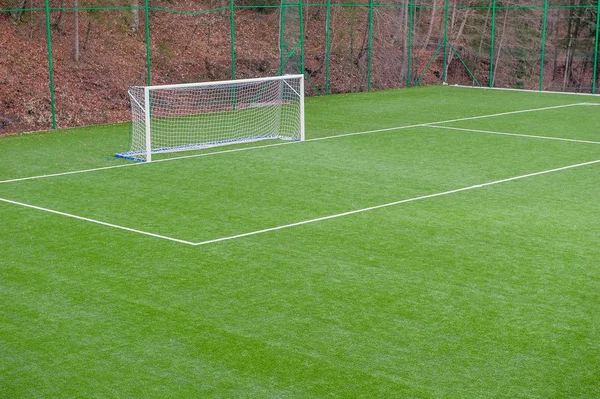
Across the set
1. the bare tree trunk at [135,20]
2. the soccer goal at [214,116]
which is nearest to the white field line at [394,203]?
the soccer goal at [214,116]

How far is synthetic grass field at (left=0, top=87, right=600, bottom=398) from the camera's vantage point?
6047 mm

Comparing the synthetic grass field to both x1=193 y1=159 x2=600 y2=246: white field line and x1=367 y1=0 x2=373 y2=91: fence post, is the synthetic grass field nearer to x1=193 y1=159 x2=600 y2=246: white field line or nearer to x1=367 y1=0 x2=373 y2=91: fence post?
x1=193 y1=159 x2=600 y2=246: white field line

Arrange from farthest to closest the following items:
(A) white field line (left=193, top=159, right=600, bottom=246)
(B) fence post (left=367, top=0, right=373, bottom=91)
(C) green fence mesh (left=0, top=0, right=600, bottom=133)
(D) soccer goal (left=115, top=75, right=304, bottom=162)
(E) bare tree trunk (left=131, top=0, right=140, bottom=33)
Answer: (E) bare tree trunk (left=131, top=0, right=140, bottom=33)
(B) fence post (left=367, top=0, right=373, bottom=91)
(C) green fence mesh (left=0, top=0, right=600, bottom=133)
(D) soccer goal (left=115, top=75, right=304, bottom=162)
(A) white field line (left=193, top=159, right=600, bottom=246)

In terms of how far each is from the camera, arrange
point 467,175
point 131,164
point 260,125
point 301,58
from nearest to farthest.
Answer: point 467,175 < point 131,164 < point 260,125 < point 301,58

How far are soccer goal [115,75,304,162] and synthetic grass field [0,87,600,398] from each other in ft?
4.34

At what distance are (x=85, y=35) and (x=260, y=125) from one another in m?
7.72

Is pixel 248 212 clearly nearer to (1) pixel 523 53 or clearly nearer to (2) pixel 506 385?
(2) pixel 506 385

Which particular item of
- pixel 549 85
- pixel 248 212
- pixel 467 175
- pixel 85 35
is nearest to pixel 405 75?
pixel 549 85

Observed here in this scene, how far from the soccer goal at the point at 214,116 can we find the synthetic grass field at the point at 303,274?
1.32 meters

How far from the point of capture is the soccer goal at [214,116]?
16.1 m

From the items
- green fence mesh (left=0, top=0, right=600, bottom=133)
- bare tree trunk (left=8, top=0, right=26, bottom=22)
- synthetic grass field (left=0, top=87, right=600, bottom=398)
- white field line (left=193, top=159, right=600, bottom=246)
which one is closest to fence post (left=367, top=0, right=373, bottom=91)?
green fence mesh (left=0, top=0, right=600, bottom=133)

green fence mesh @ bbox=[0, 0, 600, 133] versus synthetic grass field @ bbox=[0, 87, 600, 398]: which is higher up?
green fence mesh @ bbox=[0, 0, 600, 133]

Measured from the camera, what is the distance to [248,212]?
10711mm

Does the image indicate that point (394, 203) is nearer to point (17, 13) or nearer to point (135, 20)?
point (17, 13)
